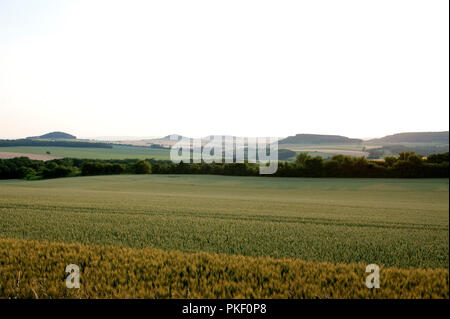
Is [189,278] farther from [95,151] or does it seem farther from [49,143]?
[95,151]

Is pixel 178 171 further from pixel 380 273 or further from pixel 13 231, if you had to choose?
pixel 380 273

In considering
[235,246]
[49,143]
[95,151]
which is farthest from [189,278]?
[95,151]

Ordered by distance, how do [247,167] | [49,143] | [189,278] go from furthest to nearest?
1. [247,167]
2. [49,143]
3. [189,278]

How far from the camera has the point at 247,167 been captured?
50.0 metres

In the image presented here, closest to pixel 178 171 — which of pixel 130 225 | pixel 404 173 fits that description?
pixel 404 173

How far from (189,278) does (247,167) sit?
4585 cm

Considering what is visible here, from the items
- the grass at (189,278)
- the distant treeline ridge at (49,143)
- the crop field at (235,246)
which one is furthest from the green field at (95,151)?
the grass at (189,278)

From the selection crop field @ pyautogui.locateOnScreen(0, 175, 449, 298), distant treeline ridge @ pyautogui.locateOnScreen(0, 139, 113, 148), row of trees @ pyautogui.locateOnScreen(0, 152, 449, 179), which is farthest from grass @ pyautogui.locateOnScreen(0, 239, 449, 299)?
row of trees @ pyautogui.locateOnScreen(0, 152, 449, 179)

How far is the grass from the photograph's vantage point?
384 cm

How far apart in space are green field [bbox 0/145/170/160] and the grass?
2578cm

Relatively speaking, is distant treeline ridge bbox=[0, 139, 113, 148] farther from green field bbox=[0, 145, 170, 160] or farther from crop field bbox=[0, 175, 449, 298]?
crop field bbox=[0, 175, 449, 298]

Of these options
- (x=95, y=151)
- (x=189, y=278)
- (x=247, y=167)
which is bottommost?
(x=247, y=167)
